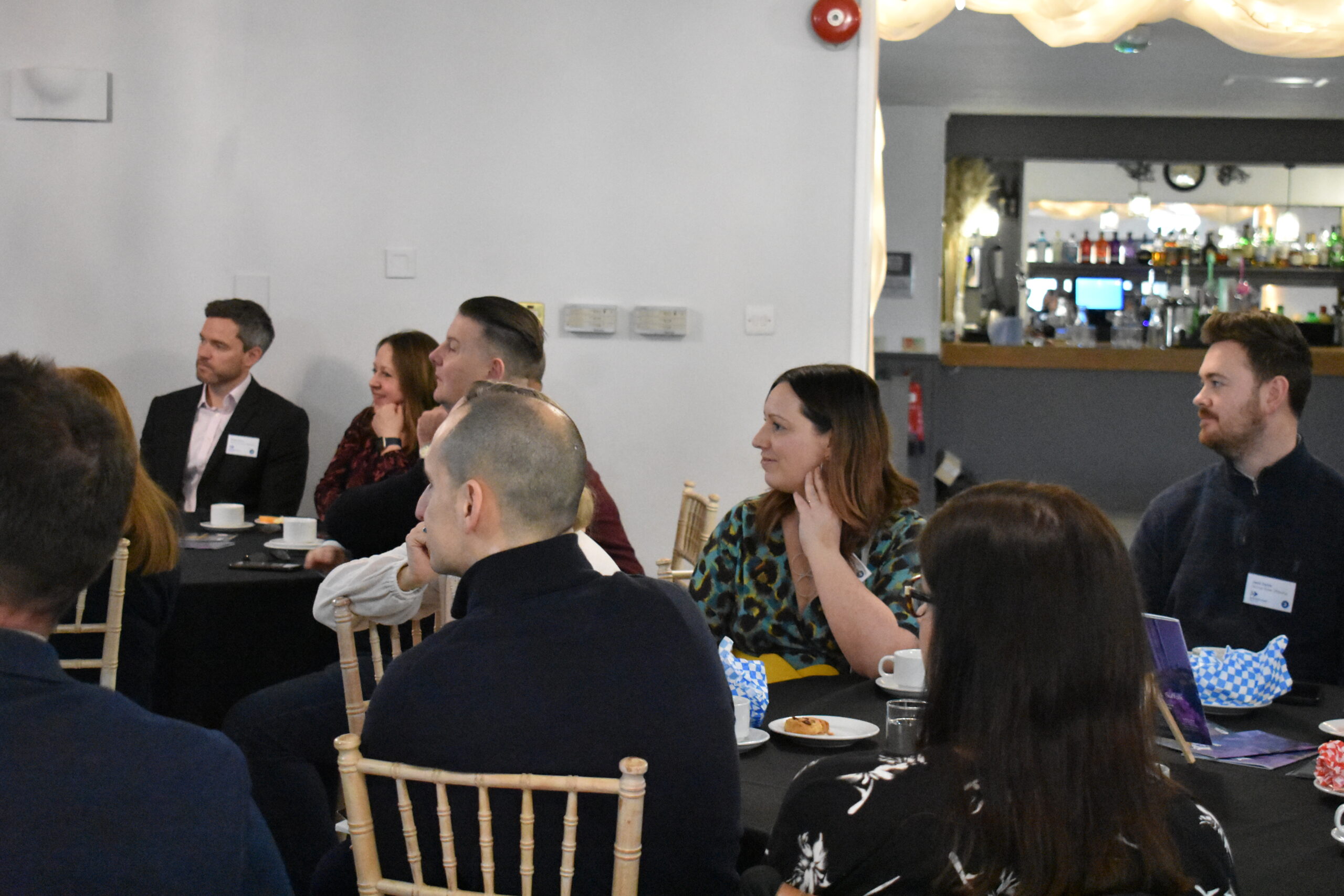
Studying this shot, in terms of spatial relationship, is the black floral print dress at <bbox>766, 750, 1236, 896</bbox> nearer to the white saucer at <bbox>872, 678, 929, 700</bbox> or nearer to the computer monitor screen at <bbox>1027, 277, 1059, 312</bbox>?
the white saucer at <bbox>872, 678, 929, 700</bbox>

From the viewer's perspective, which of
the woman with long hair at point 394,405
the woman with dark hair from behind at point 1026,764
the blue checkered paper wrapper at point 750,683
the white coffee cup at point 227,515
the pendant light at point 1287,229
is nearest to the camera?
the woman with dark hair from behind at point 1026,764

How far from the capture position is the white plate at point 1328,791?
1.55 meters

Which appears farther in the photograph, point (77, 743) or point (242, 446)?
point (242, 446)

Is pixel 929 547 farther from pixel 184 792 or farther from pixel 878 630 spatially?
pixel 878 630

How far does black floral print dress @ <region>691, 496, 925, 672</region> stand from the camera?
2373mm

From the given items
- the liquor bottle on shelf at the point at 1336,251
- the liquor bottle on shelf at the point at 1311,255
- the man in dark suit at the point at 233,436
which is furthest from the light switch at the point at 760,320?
the liquor bottle on shelf at the point at 1336,251

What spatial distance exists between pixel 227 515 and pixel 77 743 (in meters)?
2.77

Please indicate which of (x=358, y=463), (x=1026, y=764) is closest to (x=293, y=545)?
(x=358, y=463)

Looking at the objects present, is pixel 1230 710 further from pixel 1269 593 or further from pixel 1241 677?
pixel 1269 593

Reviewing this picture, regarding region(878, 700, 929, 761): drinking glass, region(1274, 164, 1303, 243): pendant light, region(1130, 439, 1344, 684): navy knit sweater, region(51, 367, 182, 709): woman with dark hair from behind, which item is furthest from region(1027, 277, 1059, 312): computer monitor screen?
region(878, 700, 929, 761): drinking glass

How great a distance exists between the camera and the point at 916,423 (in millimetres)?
7891

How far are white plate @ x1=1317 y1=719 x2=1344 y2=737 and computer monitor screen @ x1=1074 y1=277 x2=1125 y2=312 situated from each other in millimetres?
8522

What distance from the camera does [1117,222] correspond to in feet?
36.2

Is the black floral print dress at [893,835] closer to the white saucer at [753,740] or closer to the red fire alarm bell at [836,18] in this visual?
the white saucer at [753,740]
